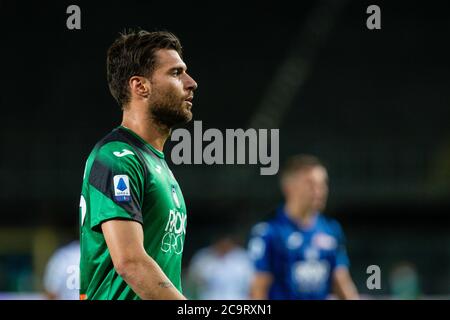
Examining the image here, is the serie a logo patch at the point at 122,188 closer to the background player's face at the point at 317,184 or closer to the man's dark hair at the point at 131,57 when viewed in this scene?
the man's dark hair at the point at 131,57

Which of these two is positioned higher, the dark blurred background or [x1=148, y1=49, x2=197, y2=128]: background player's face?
the dark blurred background

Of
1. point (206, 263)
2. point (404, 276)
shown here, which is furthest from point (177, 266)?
point (404, 276)

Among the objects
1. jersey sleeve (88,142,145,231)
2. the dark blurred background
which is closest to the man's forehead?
jersey sleeve (88,142,145,231)

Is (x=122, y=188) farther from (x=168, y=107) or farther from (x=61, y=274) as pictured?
(x=61, y=274)

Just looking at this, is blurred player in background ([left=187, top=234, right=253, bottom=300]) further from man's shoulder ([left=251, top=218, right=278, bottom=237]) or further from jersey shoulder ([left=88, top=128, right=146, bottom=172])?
jersey shoulder ([left=88, top=128, right=146, bottom=172])

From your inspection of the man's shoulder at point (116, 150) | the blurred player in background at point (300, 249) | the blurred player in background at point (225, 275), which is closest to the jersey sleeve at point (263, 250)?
the blurred player in background at point (300, 249)

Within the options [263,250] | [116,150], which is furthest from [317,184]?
[116,150]

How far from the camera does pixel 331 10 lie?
19.8 m

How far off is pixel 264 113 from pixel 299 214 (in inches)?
460

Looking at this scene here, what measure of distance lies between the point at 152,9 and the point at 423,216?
717 cm

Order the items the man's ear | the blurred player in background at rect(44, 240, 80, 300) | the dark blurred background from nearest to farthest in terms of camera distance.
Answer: the man's ear → the blurred player in background at rect(44, 240, 80, 300) → the dark blurred background

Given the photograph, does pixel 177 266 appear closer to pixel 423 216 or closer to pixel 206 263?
pixel 206 263

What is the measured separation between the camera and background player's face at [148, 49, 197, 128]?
11.3 feet

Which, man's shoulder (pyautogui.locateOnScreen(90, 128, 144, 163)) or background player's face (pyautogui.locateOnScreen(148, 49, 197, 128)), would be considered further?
background player's face (pyautogui.locateOnScreen(148, 49, 197, 128))
